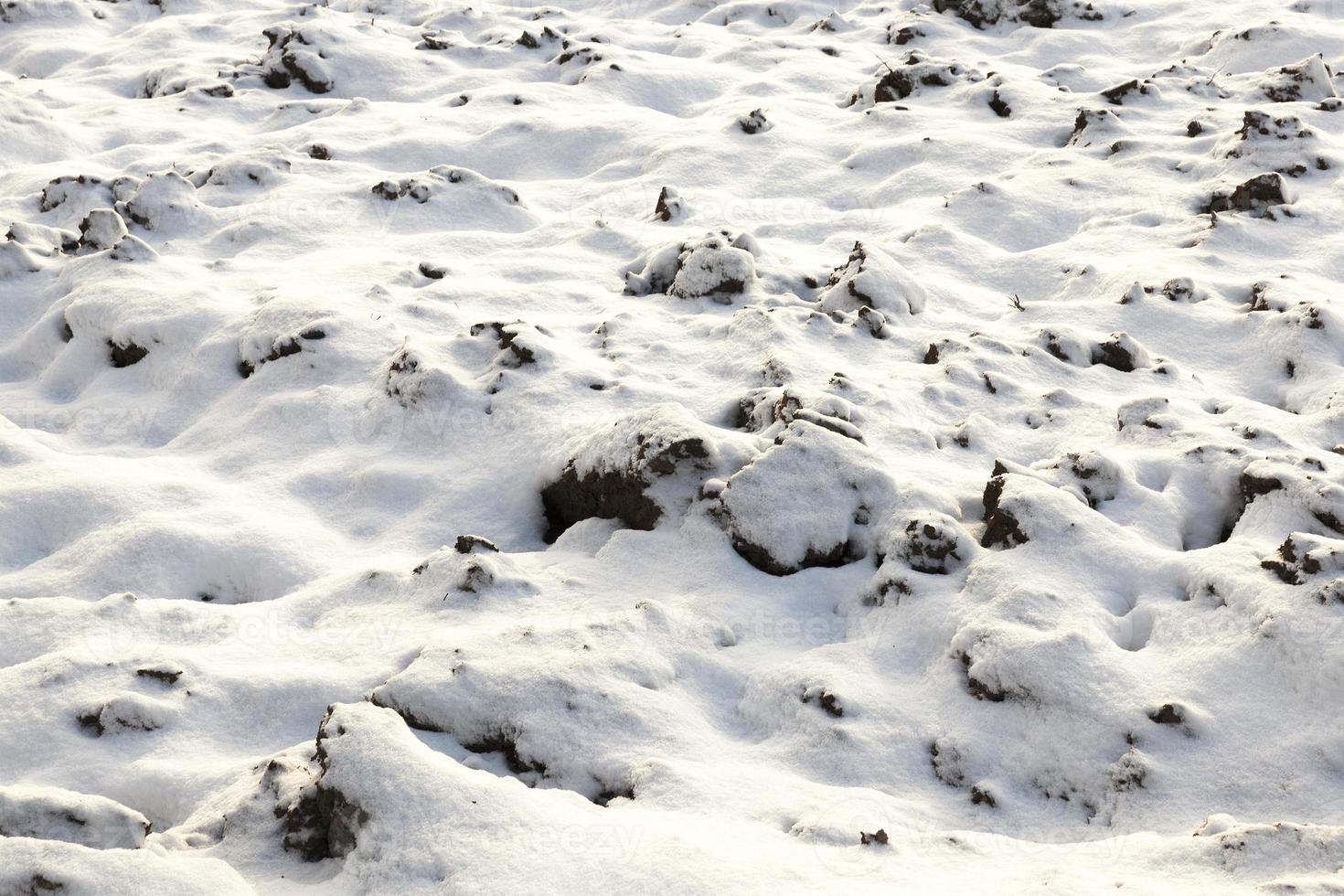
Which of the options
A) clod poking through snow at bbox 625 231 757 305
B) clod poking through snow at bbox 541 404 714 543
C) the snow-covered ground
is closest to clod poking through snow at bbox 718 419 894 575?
the snow-covered ground

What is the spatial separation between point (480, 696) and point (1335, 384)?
13.2ft

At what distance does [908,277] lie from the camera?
6.06m

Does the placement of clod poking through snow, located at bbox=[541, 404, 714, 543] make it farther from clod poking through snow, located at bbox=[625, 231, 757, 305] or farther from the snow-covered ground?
clod poking through snow, located at bbox=[625, 231, 757, 305]

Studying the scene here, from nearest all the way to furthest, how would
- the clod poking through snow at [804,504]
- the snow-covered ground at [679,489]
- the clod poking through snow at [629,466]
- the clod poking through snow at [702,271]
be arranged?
the snow-covered ground at [679,489]
the clod poking through snow at [804,504]
the clod poking through snow at [629,466]
the clod poking through snow at [702,271]

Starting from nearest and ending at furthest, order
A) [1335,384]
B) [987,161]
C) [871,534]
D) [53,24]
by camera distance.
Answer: [871,534] < [1335,384] < [987,161] < [53,24]

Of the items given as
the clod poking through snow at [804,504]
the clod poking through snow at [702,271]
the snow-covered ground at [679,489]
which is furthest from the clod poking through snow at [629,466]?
the clod poking through snow at [702,271]

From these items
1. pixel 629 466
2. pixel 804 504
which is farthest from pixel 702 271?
pixel 804 504

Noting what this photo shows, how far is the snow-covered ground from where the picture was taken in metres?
3.11

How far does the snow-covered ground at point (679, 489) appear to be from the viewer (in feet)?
10.2

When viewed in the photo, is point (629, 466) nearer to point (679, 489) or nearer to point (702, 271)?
point (679, 489)

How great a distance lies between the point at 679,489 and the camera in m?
4.39

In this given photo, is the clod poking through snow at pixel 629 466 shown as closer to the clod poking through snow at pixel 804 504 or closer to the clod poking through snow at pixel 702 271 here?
the clod poking through snow at pixel 804 504

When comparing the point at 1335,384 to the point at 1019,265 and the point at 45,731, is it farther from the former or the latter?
the point at 45,731

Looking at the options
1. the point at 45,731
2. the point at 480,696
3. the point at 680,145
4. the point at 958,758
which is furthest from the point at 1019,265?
the point at 45,731
